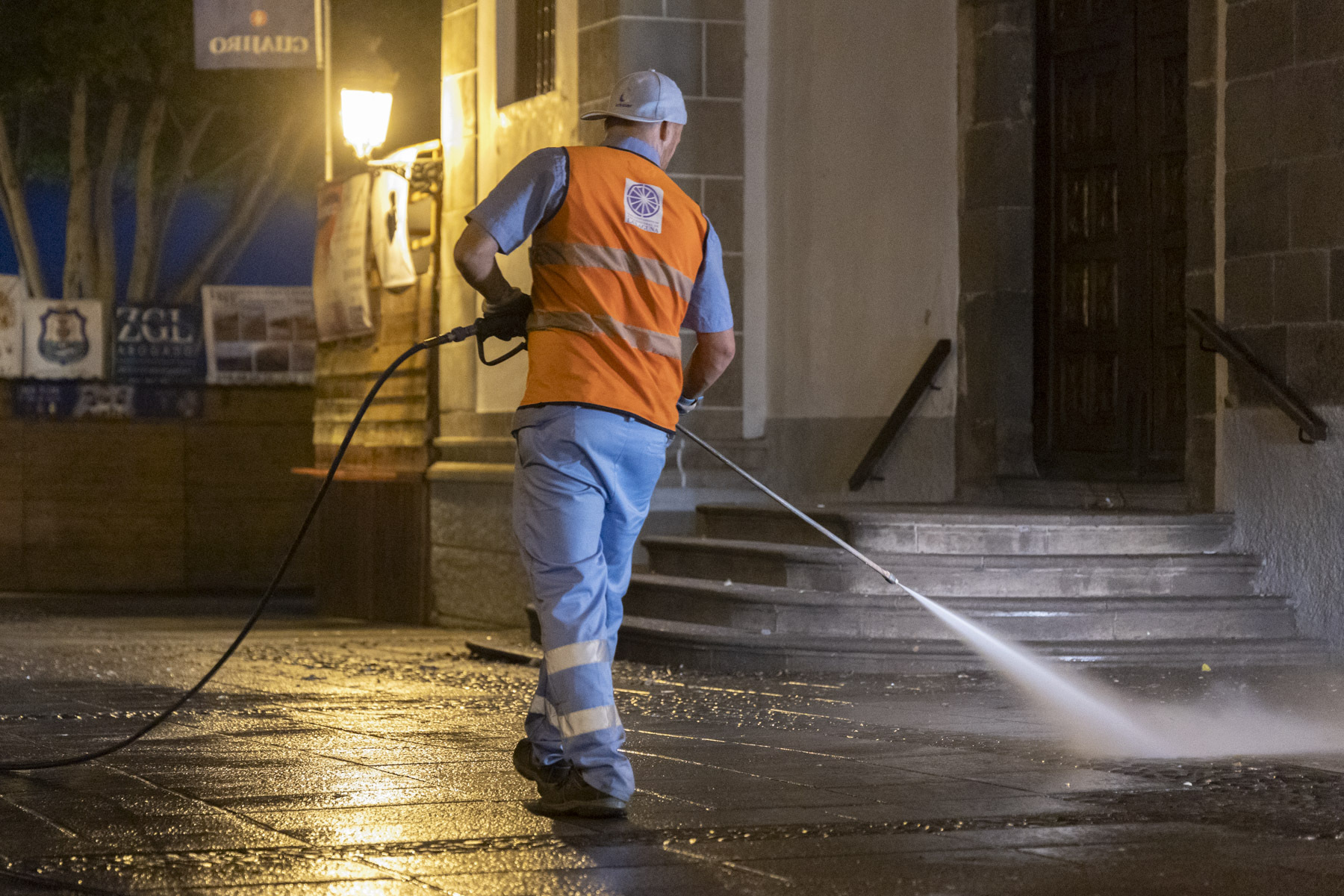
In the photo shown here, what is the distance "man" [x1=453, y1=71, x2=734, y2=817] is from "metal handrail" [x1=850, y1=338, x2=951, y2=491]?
6.40 meters

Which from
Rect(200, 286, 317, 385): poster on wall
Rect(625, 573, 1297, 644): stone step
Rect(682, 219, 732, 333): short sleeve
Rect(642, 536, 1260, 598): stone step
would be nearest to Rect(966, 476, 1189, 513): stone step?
Rect(642, 536, 1260, 598): stone step

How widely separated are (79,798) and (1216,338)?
20.8 feet

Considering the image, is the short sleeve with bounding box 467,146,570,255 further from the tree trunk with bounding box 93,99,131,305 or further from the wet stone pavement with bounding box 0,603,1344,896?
the tree trunk with bounding box 93,99,131,305

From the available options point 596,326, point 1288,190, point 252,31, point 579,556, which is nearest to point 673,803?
point 579,556

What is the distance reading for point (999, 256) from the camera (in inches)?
460

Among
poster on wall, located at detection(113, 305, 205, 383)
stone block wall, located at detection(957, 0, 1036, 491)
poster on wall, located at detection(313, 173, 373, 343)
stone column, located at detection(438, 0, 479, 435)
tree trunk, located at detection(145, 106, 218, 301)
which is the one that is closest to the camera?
stone block wall, located at detection(957, 0, 1036, 491)

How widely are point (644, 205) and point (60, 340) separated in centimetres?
1896

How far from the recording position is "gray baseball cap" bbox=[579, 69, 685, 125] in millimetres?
5422

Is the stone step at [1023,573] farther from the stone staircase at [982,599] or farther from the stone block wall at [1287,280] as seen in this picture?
the stone block wall at [1287,280]

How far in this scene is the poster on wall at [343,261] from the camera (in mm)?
15195

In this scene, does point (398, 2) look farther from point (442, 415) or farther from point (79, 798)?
point (79, 798)

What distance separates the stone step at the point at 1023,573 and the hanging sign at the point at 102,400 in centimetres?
1456

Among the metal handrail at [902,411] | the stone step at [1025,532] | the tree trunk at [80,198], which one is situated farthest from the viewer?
the tree trunk at [80,198]

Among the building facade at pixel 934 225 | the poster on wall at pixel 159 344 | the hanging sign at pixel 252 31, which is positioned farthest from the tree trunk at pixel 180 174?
the building facade at pixel 934 225
